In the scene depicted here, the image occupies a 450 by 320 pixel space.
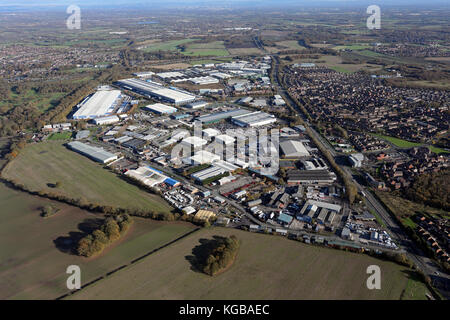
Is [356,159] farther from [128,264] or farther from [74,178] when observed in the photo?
[74,178]

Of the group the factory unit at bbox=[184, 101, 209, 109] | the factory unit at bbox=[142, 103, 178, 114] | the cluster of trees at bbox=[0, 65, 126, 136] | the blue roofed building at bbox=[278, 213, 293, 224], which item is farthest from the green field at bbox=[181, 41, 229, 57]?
the blue roofed building at bbox=[278, 213, 293, 224]

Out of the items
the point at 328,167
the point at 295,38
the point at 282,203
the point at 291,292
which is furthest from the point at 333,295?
the point at 295,38

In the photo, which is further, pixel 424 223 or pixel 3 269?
pixel 424 223

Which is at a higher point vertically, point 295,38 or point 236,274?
point 295,38

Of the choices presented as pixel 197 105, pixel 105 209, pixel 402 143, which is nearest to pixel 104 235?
pixel 105 209

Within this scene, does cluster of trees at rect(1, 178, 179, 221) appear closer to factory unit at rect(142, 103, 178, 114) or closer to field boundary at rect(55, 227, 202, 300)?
field boundary at rect(55, 227, 202, 300)

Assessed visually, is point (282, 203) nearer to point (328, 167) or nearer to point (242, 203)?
point (242, 203)

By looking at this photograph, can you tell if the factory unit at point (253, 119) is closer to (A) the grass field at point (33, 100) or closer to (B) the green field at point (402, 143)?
(B) the green field at point (402, 143)
